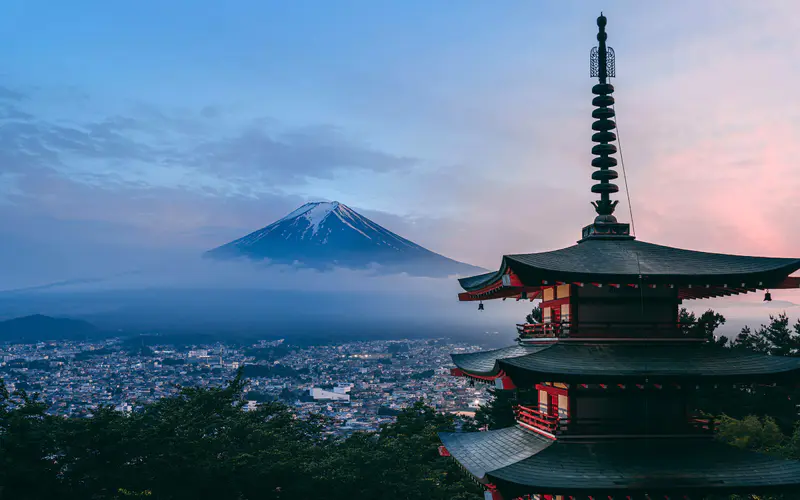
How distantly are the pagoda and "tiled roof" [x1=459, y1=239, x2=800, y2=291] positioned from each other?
0.03 meters

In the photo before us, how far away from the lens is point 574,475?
11.3 metres

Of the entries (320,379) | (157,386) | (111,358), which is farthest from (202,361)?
(157,386)

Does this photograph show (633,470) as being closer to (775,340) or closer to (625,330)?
(625,330)

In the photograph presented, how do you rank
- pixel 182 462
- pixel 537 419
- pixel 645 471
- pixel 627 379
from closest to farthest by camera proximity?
pixel 645 471, pixel 627 379, pixel 537 419, pixel 182 462

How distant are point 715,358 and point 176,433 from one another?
14351 mm

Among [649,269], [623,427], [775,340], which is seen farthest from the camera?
[775,340]

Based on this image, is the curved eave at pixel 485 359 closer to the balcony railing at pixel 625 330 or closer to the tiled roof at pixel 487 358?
the tiled roof at pixel 487 358

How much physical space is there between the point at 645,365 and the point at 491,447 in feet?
13.1

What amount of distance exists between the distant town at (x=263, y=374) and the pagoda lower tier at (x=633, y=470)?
93.3ft

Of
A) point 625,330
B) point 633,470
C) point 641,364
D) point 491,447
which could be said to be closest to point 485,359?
point 491,447

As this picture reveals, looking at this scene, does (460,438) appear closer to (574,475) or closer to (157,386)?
(574,475)

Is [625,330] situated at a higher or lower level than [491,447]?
higher

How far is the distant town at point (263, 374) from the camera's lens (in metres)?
60.7

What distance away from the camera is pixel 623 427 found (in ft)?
41.3
